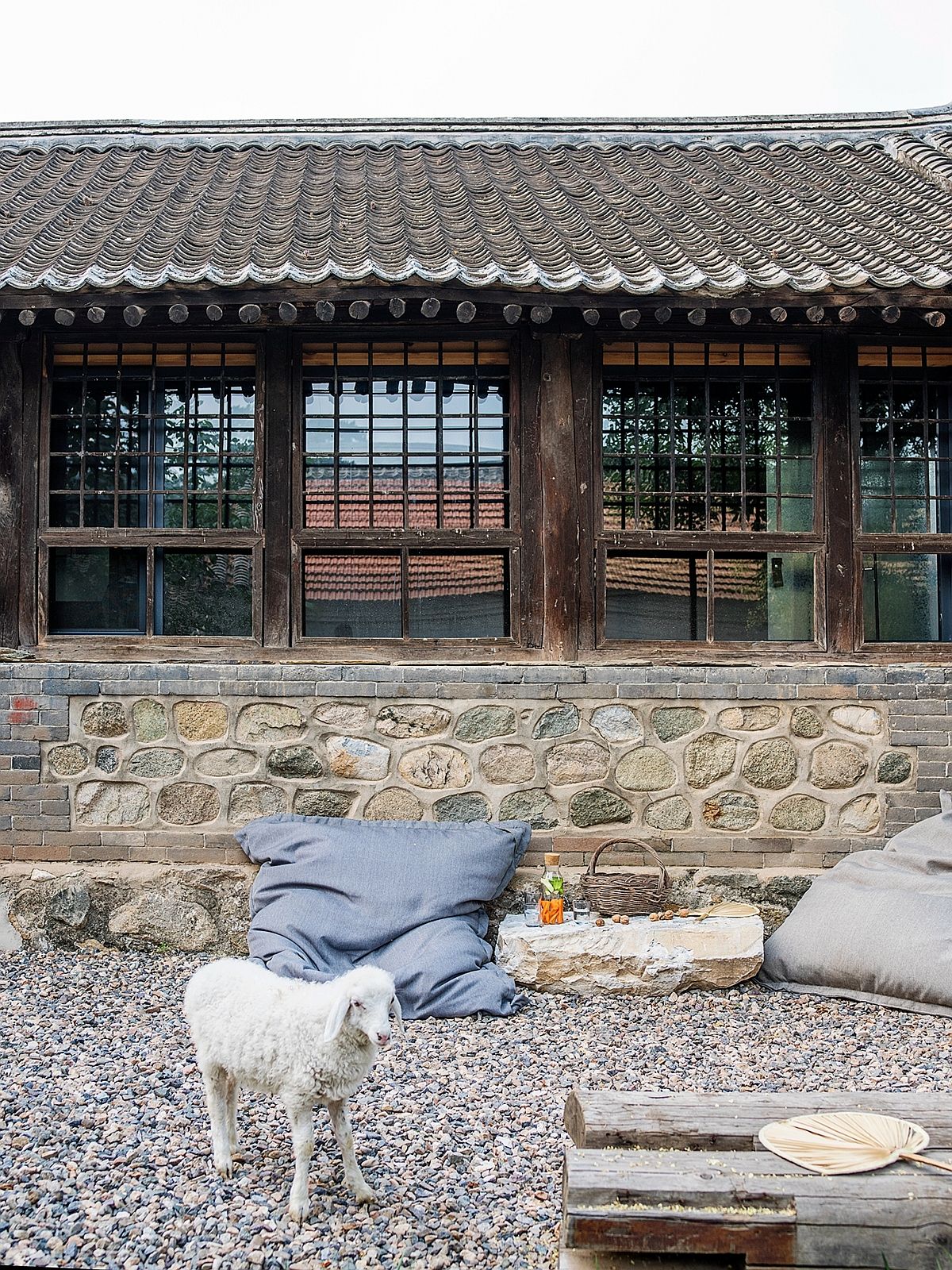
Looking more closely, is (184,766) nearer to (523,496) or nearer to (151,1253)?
(523,496)

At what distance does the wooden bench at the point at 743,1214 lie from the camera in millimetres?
2059

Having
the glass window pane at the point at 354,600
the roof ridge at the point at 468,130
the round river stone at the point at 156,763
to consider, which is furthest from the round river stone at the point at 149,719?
the roof ridge at the point at 468,130

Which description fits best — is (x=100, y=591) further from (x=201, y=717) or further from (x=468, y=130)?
(x=468, y=130)

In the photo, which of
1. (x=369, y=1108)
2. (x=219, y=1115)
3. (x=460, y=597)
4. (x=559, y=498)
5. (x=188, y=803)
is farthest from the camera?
(x=460, y=597)

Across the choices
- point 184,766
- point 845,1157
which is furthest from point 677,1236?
point 184,766

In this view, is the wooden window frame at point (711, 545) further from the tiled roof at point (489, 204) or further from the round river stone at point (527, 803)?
the round river stone at point (527, 803)

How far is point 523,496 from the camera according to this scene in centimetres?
557

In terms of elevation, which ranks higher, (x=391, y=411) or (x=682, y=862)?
(x=391, y=411)

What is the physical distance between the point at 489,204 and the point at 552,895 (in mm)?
4245

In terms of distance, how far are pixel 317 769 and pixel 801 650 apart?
2.61m

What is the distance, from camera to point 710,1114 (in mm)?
2486

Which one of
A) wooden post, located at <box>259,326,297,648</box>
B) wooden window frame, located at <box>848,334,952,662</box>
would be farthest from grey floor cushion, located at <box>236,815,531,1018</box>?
wooden window frame, located at <box>848,334,952,662</box>

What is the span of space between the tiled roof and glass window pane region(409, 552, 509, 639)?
5.04 ft

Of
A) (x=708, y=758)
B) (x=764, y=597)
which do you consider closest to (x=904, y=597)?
(x=764, y=597)
